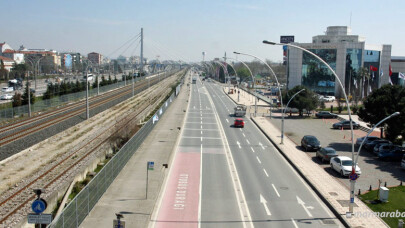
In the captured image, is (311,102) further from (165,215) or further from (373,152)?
(165,215)

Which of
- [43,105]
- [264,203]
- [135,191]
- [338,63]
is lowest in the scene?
[264,203]

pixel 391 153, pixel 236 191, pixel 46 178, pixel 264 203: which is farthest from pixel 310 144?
pixel 46 178

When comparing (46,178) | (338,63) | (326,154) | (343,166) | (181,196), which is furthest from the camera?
(338,63)

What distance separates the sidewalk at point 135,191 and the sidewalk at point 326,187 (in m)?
8.71

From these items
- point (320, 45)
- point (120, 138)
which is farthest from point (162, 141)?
point (320, 45)

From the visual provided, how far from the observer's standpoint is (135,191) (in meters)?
21.9


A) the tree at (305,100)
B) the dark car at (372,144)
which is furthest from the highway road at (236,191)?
the tree at (305,100)

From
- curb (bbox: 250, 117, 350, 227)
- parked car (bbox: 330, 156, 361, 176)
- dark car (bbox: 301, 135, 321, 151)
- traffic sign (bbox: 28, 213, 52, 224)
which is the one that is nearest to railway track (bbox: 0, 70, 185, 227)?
traffic sign (bbox: 28, 213, 52, 224)

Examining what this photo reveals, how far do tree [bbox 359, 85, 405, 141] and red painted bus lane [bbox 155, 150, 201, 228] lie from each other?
618 inches

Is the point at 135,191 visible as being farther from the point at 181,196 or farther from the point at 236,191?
the point at 236,191

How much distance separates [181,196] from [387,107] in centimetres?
2182

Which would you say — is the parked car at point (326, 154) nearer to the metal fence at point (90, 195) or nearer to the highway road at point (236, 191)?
the highway road at point (236, 191)

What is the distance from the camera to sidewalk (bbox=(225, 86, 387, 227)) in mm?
18688

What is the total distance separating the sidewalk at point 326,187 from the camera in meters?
18.7
